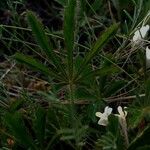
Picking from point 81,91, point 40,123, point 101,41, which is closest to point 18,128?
point 40,123

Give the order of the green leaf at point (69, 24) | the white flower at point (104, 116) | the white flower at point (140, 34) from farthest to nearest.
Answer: the white flower at point (140, 34) < the white flower at point (104, 116) < the green leaf at point (69, 24)

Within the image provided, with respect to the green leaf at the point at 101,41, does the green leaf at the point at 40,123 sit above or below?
below

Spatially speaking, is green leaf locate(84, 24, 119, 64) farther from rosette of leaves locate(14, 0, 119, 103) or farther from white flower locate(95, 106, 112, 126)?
white flower locate(95, 106, 112, 126)

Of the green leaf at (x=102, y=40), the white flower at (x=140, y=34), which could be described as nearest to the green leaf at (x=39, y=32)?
the green leaf at (x=102, y=40)

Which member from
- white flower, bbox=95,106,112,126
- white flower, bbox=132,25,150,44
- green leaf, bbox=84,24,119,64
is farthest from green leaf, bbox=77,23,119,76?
white flower, bbox=132,25,150,44

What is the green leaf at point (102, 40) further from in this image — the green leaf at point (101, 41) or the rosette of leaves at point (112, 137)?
the rosette of leaves at point (112, 137)

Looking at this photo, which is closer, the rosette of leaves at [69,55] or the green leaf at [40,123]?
the rosette of leaves at [69,55]

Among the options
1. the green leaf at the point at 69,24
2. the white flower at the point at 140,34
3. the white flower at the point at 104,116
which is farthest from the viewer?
the white flower at the point at 140,34

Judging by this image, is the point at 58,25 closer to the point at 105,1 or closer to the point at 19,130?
the point at 105,1
